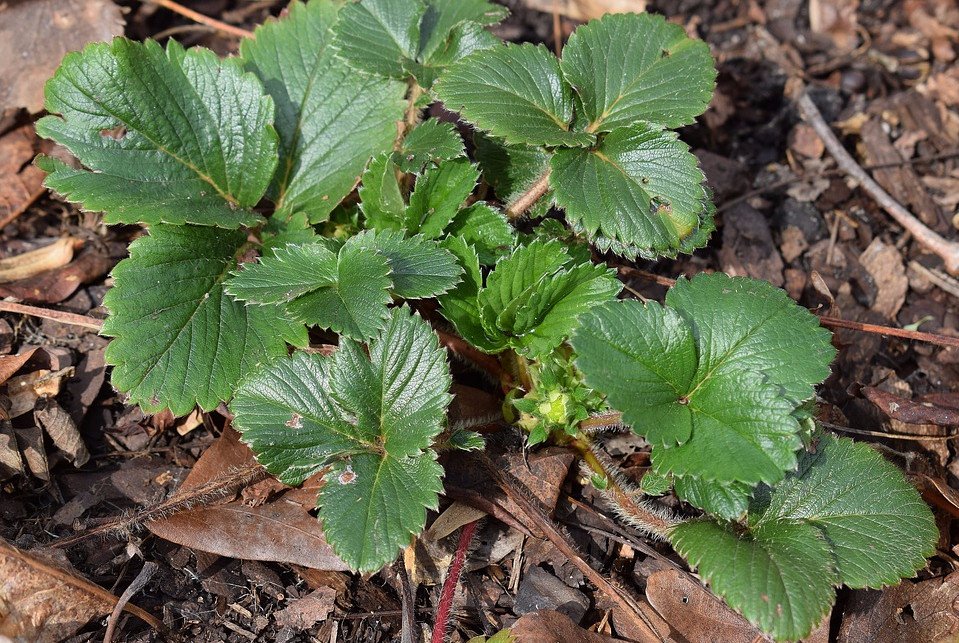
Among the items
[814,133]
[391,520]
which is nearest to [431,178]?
[391,520]

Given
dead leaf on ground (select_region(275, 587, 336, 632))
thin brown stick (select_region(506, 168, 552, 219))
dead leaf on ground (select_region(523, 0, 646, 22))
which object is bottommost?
dead leaf on ground (select_region(275, 587, 336, 632))

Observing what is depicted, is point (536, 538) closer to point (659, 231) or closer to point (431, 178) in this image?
point (659, 231)

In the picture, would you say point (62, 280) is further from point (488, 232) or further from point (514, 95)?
point (514, 95)

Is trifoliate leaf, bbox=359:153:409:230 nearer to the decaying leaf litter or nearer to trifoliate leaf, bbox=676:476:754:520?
the decaying leaf litter

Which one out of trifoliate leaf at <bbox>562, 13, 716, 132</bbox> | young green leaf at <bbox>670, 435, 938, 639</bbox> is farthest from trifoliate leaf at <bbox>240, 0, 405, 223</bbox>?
young green leaf at <bbox>670, 435, 938, 639</bbox>

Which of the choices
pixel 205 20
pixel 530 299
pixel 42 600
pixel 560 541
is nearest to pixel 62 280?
pixel 42 600

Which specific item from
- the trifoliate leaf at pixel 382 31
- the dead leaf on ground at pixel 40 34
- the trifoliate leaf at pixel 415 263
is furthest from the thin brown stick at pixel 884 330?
the dead leaf on ground at pixel 40 34

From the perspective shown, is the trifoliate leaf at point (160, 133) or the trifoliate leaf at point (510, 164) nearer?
the trifoliate leaf at point (160, 133)

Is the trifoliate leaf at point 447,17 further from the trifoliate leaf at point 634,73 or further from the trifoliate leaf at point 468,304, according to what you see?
the trifoliate leaf at point 468,304
